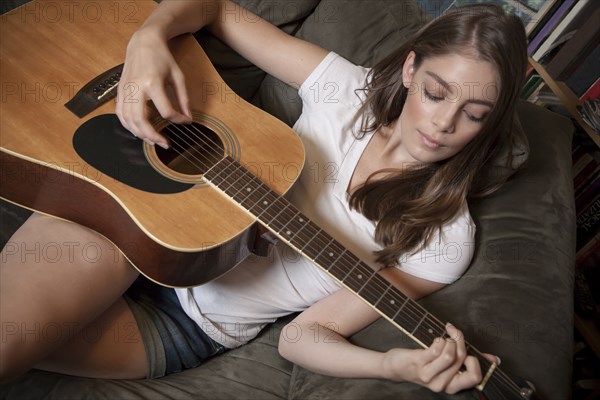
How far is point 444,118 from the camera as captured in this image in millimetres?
881

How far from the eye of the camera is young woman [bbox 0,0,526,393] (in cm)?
85

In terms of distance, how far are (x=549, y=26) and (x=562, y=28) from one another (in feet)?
0.19

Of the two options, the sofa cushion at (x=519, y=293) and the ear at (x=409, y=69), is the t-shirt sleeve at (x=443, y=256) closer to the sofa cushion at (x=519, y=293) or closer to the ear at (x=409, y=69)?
the sofa cushion at (x=519, y=293)

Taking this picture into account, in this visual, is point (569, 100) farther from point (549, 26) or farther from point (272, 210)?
point (272, 210)

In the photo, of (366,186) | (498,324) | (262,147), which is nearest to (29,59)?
(262,147)

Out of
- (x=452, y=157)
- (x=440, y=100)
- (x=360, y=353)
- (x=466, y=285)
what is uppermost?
(x=440, y=100)

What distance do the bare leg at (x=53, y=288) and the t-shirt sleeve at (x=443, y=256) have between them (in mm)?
572

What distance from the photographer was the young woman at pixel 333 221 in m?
0.85

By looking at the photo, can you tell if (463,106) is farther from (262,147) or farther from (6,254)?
(6,254)

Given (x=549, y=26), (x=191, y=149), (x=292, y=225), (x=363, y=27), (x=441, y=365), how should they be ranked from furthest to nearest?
(x=549, y=26), (x=363, y=27), (x=191, y=149), (x=292, y=225), (x=441, y=365)

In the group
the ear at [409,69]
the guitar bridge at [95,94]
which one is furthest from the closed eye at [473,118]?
the guitar bridge at [95,94]

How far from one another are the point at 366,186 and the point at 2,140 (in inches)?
27.8

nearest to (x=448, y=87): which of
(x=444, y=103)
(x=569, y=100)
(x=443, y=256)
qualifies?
(x=444, y=103)

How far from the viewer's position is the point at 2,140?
85 cm
